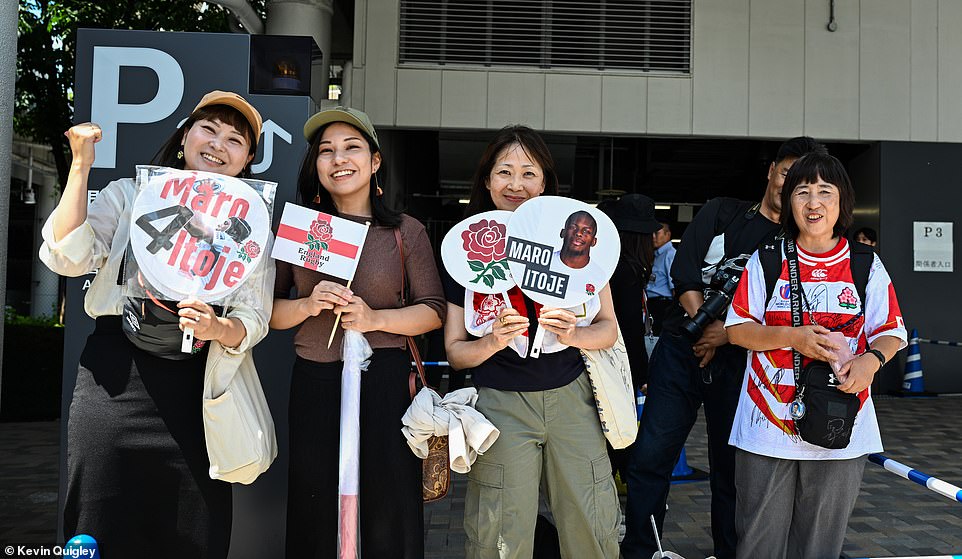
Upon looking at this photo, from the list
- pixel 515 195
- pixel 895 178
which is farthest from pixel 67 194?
pixel 895 178

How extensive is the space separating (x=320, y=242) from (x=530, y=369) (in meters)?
0.80

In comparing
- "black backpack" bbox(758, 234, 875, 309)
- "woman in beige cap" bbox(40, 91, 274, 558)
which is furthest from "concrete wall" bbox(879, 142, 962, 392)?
"woman in beige cap" bbox(40, 91, 274, 558)

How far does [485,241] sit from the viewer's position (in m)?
2.42

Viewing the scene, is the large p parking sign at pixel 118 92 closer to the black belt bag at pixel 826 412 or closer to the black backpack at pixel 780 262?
the black backpack at pixel 780 262

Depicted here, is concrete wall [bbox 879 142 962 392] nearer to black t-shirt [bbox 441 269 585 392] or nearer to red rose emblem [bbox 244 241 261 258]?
black t-shirt [bbox 441 269 585 392]

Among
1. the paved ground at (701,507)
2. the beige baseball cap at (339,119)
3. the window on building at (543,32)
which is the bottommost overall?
the paved ground at (701,507)

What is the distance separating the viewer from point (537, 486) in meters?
2.36

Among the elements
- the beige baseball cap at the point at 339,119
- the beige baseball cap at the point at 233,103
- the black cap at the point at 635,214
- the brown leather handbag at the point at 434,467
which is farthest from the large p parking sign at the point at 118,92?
the black cap at the point at 635,214

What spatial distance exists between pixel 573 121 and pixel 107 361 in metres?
8.47

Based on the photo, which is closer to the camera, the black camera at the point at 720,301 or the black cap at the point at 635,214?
the black camera at the point at 720,301

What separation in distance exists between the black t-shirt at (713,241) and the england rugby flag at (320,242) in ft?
A: 5.59

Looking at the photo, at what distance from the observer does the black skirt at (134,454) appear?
2125 mm

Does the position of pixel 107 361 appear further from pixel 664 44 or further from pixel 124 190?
pixel 664 44

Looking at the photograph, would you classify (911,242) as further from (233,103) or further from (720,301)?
(233,103)
